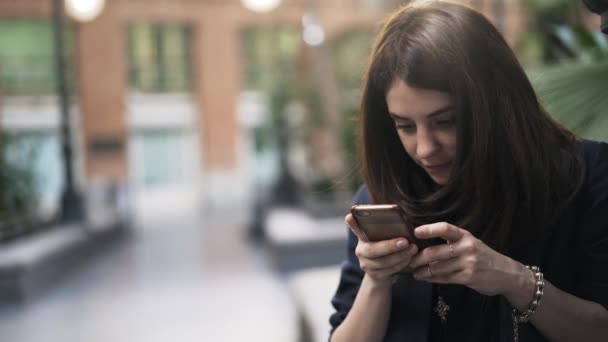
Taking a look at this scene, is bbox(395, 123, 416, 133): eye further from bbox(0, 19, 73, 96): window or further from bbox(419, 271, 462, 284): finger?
bbox(0, 19, 73, 96): window

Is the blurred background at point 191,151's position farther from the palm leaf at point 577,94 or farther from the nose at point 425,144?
the nose at point 425,144

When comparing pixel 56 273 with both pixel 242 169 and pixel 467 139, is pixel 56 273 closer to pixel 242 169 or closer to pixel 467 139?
pixel 467 139

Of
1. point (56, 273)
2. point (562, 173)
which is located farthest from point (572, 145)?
point (56, 273)

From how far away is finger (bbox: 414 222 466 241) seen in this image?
1.33m

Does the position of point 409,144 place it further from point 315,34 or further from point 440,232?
point 315,34

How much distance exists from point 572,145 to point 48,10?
972 inches

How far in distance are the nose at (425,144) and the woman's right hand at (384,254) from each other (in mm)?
272

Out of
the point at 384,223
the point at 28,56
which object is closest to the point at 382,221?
the point at 384,223

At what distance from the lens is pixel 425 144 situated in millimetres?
1575

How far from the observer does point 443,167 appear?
164 cm

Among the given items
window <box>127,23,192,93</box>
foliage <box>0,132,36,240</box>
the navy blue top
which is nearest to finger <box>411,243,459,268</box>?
the navy blue top

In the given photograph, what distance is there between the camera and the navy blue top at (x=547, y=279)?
155 centimetres

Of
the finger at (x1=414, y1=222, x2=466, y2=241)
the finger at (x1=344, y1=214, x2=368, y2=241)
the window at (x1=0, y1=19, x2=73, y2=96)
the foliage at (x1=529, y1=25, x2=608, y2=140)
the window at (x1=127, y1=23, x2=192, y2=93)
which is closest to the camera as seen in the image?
the finger at (x1=414, y1=222, x2=466, y2=241)

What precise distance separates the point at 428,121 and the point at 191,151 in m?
25.6
